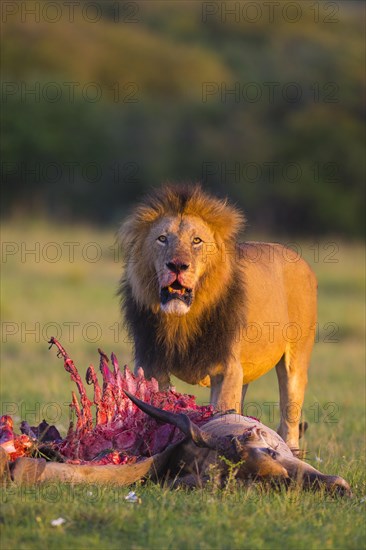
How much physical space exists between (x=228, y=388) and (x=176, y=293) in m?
0.68

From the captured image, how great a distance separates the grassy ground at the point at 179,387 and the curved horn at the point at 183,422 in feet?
0.81

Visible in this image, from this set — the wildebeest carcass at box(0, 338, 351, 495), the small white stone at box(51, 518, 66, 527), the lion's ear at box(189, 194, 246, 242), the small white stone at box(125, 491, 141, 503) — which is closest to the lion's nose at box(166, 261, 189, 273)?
the lion's ear at box(189, 194, 246, 242)

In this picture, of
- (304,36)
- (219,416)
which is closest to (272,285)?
(219,416)

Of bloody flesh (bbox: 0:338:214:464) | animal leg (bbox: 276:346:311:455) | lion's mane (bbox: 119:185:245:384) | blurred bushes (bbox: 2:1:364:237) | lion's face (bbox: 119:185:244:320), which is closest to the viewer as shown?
bloody flesh (bbox: 0:338:214:464)

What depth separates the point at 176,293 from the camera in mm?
6918

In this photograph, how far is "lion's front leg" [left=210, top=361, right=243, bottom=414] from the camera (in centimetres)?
702

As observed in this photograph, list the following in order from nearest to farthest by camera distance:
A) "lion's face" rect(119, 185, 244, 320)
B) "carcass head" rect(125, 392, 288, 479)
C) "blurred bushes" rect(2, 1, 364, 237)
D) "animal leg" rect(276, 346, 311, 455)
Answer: "carcass head" rect(125, 392, 288, 479) < "lion's face" rect(119, 185, 244, 320) < "animal leg" rect(276, 346, 311, 455) < "blurred bushes" rect(2, 1, 364, 237)

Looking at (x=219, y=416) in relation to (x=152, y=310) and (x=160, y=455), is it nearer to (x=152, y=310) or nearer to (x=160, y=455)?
(x=160, y=455)

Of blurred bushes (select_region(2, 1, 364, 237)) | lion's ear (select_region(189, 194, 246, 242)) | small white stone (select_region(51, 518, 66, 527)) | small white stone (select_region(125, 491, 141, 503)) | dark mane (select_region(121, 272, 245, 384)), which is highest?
blurred bushes (select_region(2, 1, 364, 237))

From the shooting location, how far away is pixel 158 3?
95.1 m

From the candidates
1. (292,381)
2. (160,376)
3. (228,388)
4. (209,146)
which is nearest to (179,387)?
(292,381)

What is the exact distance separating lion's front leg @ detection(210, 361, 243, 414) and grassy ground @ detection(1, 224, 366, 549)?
607 mm

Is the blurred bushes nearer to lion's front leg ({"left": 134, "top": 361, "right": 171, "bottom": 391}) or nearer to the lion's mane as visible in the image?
the lion's mane

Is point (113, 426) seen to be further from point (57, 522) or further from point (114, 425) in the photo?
point (57, 522)
